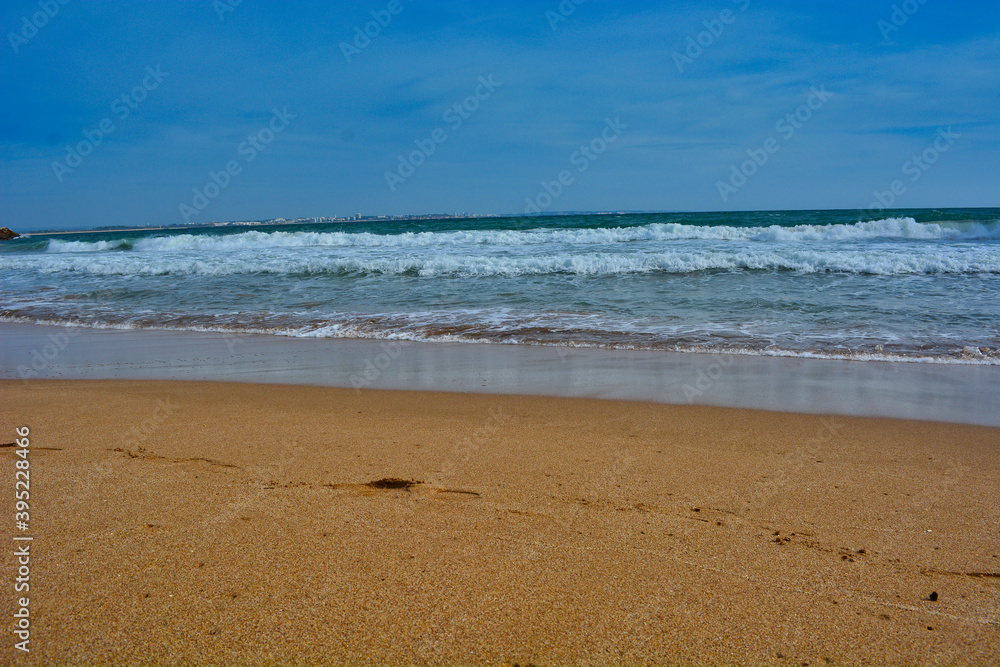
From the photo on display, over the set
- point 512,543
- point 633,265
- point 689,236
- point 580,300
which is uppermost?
point 689,236

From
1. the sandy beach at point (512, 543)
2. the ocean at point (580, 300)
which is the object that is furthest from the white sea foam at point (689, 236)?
the sandy beach at point (512, 543)

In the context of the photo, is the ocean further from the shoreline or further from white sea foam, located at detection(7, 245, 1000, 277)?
the shoreline

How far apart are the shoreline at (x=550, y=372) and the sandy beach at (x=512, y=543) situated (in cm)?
76

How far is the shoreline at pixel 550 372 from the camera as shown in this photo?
4.99m

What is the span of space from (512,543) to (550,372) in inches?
143

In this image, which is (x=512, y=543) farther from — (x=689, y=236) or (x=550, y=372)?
(x=689, y=236)

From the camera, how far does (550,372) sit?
6.07 m

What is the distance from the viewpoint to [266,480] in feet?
10.5

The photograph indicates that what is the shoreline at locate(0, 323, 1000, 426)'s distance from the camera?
4988 mm

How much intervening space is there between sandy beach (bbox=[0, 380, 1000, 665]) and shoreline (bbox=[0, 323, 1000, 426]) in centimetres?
76

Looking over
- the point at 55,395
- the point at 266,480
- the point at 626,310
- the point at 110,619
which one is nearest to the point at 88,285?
the point at 55,395
